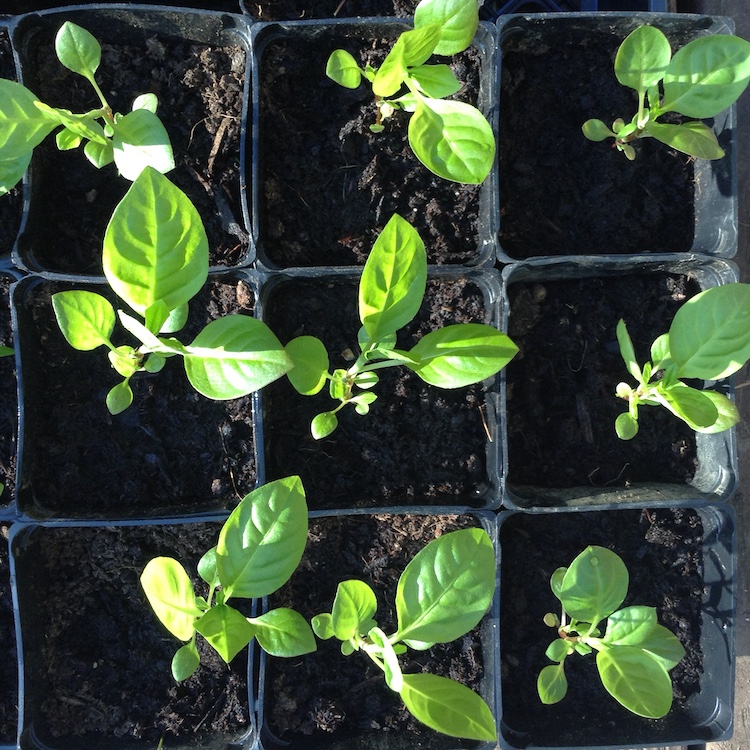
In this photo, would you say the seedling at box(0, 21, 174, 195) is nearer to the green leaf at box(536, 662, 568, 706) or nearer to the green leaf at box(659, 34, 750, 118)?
the green leaf at box(659, 34, 750, 118)

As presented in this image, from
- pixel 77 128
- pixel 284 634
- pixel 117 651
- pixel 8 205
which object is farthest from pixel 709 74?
pixel 117 651

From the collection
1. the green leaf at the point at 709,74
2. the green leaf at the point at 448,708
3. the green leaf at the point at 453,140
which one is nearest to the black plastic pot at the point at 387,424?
the green leaf at the point at 453,140

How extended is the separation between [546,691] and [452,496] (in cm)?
38

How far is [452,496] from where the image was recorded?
1245 millimetres

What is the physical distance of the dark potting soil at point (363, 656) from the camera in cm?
124

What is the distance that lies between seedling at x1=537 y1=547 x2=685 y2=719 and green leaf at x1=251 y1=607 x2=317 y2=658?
0.43 metres

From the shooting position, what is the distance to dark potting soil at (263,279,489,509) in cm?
123

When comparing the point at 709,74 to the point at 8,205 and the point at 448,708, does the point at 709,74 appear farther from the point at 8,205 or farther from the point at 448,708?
the point at 8,205

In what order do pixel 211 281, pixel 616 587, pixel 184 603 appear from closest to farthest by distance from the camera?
pixel 184 603 < pixel 616 587 < pixel 211 281

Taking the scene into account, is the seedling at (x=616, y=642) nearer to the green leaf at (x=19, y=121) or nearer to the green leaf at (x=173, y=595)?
the green leaf at (x=173, y=595)

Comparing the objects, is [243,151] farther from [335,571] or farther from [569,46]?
[335,571]

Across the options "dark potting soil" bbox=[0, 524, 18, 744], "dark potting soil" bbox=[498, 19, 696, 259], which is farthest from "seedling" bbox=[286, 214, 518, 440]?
"dark potting soil" bbox=[0, 524, 18, 744]

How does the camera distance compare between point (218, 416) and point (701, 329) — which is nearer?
point (701, 329)

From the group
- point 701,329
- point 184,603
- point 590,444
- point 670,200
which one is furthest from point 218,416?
point 670,200
